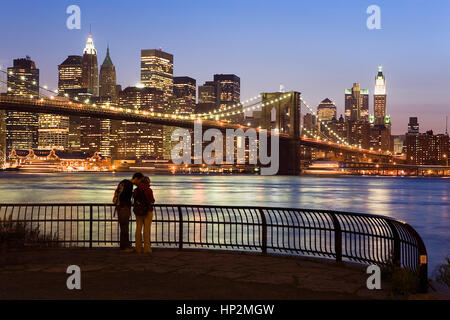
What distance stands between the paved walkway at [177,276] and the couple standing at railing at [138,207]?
0.45 metres

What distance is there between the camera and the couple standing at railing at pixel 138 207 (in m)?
13.1

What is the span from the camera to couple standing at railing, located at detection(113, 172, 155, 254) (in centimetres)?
1306

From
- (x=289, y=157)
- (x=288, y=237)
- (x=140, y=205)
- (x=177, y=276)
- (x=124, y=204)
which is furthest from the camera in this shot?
(x=289, y=157)

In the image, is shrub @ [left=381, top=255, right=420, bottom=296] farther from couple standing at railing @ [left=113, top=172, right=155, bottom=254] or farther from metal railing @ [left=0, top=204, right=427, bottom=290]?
couple standing at railing @ [left=113, top=172, right=155, bottom=254]

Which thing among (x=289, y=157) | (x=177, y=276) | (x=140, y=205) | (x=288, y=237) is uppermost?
(x=140, y=205)

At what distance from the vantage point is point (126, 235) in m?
13.7

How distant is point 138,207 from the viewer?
13125mm

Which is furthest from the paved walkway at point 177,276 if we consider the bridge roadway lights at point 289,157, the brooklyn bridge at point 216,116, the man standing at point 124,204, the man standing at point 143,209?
the bridge roadway lights at point 289,157

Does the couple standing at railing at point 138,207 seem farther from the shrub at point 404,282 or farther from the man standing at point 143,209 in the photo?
the shrub at point 404,282

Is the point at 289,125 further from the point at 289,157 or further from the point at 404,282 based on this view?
the point at 404,282

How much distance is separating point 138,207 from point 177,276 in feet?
10.1

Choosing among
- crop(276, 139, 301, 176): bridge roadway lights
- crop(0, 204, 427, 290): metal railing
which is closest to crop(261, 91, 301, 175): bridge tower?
crop(276, 139, 301, 176): bridge roadway lights

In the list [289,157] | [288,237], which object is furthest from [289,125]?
[288,237]

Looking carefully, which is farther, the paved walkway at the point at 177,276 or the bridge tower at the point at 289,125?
the bridge tower at the point at 289,125
